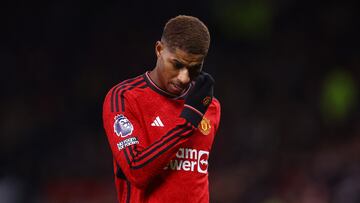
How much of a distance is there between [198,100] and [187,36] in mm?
267

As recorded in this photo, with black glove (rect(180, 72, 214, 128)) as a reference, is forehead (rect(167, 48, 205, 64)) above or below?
above

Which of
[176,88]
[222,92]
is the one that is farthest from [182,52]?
[222,92]

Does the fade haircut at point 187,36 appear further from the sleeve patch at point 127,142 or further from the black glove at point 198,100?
the sleeve patch at point 127,142

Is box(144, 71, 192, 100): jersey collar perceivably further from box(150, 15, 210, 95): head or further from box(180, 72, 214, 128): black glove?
box(180, 72, 214, 128): black glove

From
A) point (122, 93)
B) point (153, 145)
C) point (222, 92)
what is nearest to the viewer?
point (153, 145)

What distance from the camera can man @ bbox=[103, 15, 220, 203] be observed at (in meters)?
2.91

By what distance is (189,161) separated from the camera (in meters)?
3.12

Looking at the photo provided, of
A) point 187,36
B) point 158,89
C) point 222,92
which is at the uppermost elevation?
point 187,36

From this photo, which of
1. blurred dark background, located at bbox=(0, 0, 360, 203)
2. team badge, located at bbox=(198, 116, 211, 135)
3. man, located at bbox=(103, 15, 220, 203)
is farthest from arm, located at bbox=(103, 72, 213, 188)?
blurred dark background, located at bbox=(0, 0, 360, 203)

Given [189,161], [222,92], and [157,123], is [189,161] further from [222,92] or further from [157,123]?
[222,92]

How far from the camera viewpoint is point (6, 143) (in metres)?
9.16

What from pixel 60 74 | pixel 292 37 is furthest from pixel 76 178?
pixel 292 37

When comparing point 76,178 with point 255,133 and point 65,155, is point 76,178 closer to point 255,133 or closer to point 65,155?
point 65,155

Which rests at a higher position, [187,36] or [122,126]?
[187,36]
